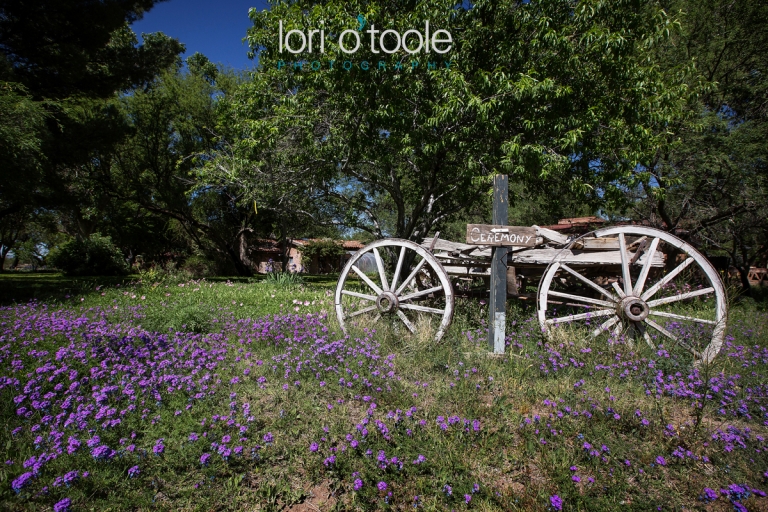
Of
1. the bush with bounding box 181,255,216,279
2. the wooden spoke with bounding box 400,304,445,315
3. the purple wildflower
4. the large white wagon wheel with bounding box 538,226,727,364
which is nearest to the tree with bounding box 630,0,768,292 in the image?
the large white wagon wheel with bounding box 538,226,727,364

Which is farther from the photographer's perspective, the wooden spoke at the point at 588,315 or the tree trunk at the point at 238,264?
the tree trunk at the point at 238,264

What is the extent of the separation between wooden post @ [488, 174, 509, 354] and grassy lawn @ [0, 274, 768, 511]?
185 millimetres

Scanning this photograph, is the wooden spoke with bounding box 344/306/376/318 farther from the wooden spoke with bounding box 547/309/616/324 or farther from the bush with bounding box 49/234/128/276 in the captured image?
the bush with bounding box 49/234/128/276

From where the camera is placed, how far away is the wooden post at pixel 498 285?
4.13 meters

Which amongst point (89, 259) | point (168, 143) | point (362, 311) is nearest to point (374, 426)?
point (362, 311)

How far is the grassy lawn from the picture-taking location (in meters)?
2.19

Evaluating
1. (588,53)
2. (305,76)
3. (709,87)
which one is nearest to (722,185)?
(709,87)

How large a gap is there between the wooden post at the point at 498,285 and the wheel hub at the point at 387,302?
112 cm

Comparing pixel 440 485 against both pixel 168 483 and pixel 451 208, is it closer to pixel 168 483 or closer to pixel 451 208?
pixel 168 483

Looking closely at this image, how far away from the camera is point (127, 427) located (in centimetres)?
259

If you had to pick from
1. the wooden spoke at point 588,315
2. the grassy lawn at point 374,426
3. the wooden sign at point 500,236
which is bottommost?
the grassy lawn at point 374,426

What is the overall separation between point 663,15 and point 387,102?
483 cm

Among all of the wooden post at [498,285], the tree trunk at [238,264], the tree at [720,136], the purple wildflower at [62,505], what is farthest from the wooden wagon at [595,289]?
the tree trunk at [238,264]

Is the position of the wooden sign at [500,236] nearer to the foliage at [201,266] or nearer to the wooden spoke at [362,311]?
the wooden spoke at [362,311]
